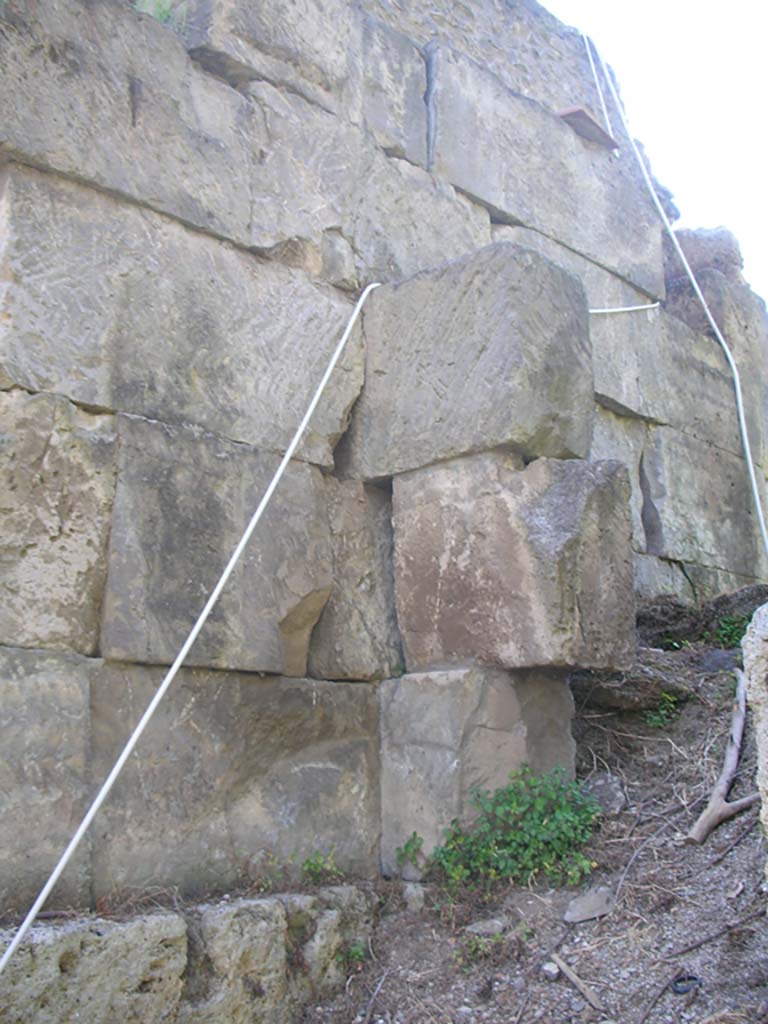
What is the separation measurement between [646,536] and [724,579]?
2.04 feet

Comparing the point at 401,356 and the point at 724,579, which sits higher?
the point at 401,356

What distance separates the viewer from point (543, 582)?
379cm

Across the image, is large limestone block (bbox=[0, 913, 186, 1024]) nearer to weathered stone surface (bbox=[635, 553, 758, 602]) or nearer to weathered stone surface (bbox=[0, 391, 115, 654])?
weathered stone surface (bbox=[0, 391, 115, 654])

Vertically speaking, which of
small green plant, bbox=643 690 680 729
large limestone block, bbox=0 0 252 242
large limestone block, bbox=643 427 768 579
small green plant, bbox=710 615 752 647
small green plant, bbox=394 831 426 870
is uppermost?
large limestone block, bbox=0 0 252 242

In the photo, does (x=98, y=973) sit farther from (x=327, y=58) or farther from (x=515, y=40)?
(x=515, y=40)

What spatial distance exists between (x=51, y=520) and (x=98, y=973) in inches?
49.2

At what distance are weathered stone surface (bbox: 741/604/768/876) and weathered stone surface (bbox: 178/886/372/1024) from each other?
1467 mm

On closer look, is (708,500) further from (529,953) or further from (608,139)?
(529,953)

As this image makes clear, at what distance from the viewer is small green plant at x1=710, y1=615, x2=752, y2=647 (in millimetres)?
5129

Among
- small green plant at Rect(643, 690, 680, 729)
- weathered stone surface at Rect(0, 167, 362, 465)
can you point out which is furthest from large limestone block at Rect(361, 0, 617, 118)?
small green plant at Rect(643, 690, 680, 729)

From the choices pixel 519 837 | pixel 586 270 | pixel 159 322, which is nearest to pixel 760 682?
pixel 519 837

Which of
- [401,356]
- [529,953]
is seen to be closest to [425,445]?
→ [401,356]

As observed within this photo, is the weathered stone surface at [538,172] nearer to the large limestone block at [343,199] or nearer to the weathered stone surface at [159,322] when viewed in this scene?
the large limestone block at [343,199]

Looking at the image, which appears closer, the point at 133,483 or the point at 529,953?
the point at 529,953
